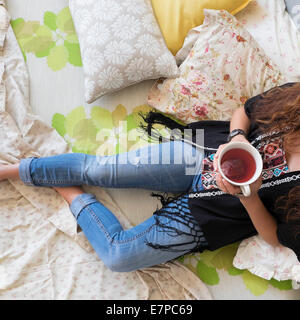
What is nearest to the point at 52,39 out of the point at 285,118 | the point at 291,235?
the point at 285,118

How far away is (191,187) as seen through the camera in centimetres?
107

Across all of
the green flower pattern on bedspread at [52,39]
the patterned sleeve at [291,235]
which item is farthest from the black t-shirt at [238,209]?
the green flower pattern on bedspread at [52,39]

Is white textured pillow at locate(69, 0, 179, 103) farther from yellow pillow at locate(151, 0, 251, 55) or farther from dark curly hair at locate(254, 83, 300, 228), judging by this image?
dark curly hair at locate(254, 83, 300, 228)

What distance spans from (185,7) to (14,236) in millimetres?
1014

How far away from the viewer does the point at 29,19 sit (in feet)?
4.09

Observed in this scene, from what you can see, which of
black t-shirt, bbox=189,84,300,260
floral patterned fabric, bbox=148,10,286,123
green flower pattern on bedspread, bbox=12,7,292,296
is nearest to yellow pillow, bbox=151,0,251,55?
floral patterned fabric, bbox=148,10,286,123

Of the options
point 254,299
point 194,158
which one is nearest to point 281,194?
point 194,158

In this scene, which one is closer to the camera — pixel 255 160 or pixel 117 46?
pixel 255 160

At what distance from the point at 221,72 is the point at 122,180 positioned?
51cm

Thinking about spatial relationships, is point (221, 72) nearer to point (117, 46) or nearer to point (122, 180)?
point (117, 46)

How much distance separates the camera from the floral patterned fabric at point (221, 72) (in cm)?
110

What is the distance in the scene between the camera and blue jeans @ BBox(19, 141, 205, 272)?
1.00 meters

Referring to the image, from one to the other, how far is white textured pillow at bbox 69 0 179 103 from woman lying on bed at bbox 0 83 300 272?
0.26 meters

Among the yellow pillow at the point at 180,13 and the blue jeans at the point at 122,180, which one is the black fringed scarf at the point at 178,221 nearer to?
the blue jeans at the point at 122,180
